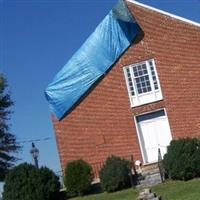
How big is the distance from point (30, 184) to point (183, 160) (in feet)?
20.8

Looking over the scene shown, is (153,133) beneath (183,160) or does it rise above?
above

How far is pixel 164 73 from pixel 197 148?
8.15m

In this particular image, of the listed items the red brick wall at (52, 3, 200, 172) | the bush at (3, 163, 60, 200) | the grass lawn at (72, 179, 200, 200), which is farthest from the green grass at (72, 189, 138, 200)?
the red brick wall at (52, 3, 200, 172)

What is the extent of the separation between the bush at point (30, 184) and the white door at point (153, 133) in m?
7.16

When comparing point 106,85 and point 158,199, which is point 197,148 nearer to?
point 158,199

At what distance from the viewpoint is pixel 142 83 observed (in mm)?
33531

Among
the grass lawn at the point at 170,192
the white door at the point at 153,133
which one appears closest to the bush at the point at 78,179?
the grass lawn at the point at 170,192

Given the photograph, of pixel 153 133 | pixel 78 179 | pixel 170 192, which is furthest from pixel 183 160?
pixel 153 133

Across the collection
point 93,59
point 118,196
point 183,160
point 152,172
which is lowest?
point 118,196

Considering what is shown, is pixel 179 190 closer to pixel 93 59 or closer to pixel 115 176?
pixel 115 176

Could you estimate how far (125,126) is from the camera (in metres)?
33.0

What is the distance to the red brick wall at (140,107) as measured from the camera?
3281 centimetres

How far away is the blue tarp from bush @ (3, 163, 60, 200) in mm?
7114

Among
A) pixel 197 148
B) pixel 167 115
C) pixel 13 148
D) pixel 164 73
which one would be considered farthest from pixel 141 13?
pixel 13 148
